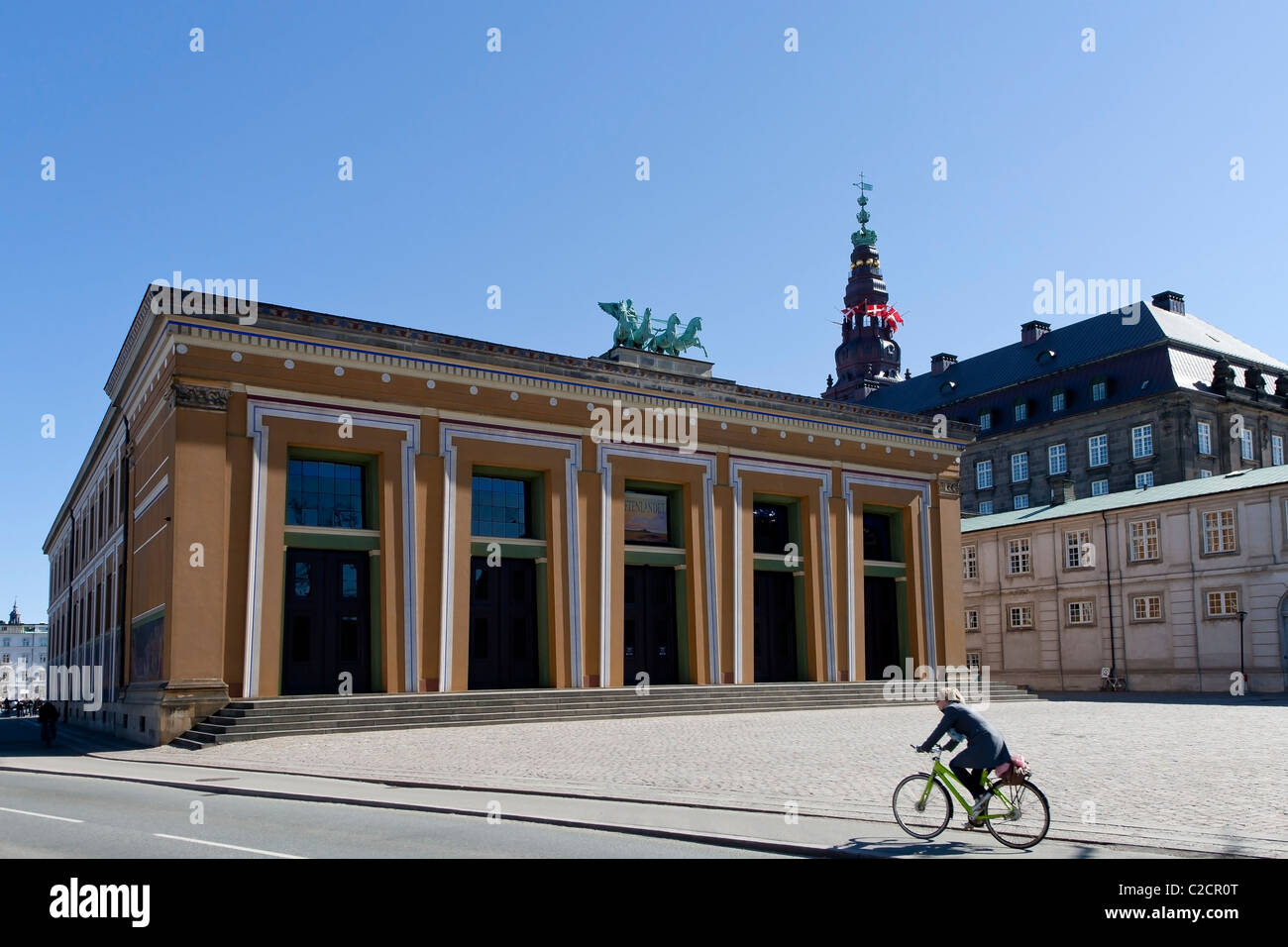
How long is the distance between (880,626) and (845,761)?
25.0 meters

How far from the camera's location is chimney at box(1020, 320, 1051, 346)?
83250 millimetres

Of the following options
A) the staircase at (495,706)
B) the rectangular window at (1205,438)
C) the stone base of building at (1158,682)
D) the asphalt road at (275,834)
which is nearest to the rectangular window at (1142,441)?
the rectangular window at (1205,438)

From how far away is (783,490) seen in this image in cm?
4116

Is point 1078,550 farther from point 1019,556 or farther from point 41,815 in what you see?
point 41,815

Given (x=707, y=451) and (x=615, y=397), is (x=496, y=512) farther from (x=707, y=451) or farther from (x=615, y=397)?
(x=707, y=451)

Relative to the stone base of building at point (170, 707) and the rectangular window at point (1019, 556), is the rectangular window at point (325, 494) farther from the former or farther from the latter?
the rectangular window at point (1019, 556)

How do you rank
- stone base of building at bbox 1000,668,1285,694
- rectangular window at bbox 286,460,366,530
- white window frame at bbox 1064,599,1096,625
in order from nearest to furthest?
rectangular window at bbox 286,460,366,530 < stone base of building at bbox 1000,668,1285,694 < white window frame at bbox 1064,599,1096,625

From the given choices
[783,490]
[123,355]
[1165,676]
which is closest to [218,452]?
[123,355]

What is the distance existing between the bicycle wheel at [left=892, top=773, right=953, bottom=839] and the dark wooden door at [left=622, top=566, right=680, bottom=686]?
25210mm

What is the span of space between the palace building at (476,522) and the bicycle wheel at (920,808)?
68.5ft

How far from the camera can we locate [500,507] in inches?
1406

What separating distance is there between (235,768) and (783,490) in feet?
79.8

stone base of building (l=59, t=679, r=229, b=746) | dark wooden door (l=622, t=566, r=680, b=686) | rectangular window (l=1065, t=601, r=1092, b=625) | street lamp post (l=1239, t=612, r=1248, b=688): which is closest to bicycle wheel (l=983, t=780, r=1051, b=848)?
stone base of building (l=59, t=679, r=229, b=746)

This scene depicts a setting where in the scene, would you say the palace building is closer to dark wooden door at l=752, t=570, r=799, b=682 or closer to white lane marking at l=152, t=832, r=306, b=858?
dark wooden door at l=752, t=570, r=799, b=682
